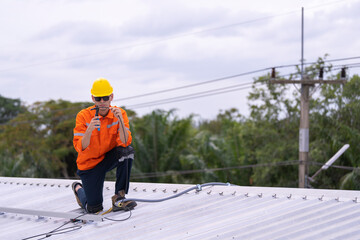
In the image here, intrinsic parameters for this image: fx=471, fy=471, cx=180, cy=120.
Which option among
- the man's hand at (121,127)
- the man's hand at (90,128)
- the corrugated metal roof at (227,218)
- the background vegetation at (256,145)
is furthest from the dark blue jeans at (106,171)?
the background vegetation at (256,145)

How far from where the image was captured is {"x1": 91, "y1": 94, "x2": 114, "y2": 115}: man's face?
474 centimetres

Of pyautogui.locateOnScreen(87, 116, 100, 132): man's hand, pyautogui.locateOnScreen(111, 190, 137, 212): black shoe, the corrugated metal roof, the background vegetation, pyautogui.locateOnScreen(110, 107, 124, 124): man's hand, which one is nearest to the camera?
the corrugated metal roof

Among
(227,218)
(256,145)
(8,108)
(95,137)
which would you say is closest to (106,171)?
(95,137)

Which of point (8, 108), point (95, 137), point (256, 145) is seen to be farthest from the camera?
point (8, 108)

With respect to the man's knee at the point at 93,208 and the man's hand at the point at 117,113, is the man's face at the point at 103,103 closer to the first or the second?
the man's hand at the point at 117,113

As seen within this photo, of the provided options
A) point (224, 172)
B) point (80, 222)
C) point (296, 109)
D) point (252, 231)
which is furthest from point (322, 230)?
point (296, 109)

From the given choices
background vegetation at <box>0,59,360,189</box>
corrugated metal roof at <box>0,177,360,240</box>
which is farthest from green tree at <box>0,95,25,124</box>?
corrugated metal roof at <box>0,177,360,240</box>

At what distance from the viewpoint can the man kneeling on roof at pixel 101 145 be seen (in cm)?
472

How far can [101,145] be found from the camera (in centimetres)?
483

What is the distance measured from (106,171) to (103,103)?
0.79 m

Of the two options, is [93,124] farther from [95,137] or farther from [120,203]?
[120,203]

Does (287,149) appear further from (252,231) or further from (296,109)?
(252,231)

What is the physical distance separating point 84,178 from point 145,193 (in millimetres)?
1383

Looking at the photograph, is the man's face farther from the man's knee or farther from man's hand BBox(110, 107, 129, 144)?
the man's knee
